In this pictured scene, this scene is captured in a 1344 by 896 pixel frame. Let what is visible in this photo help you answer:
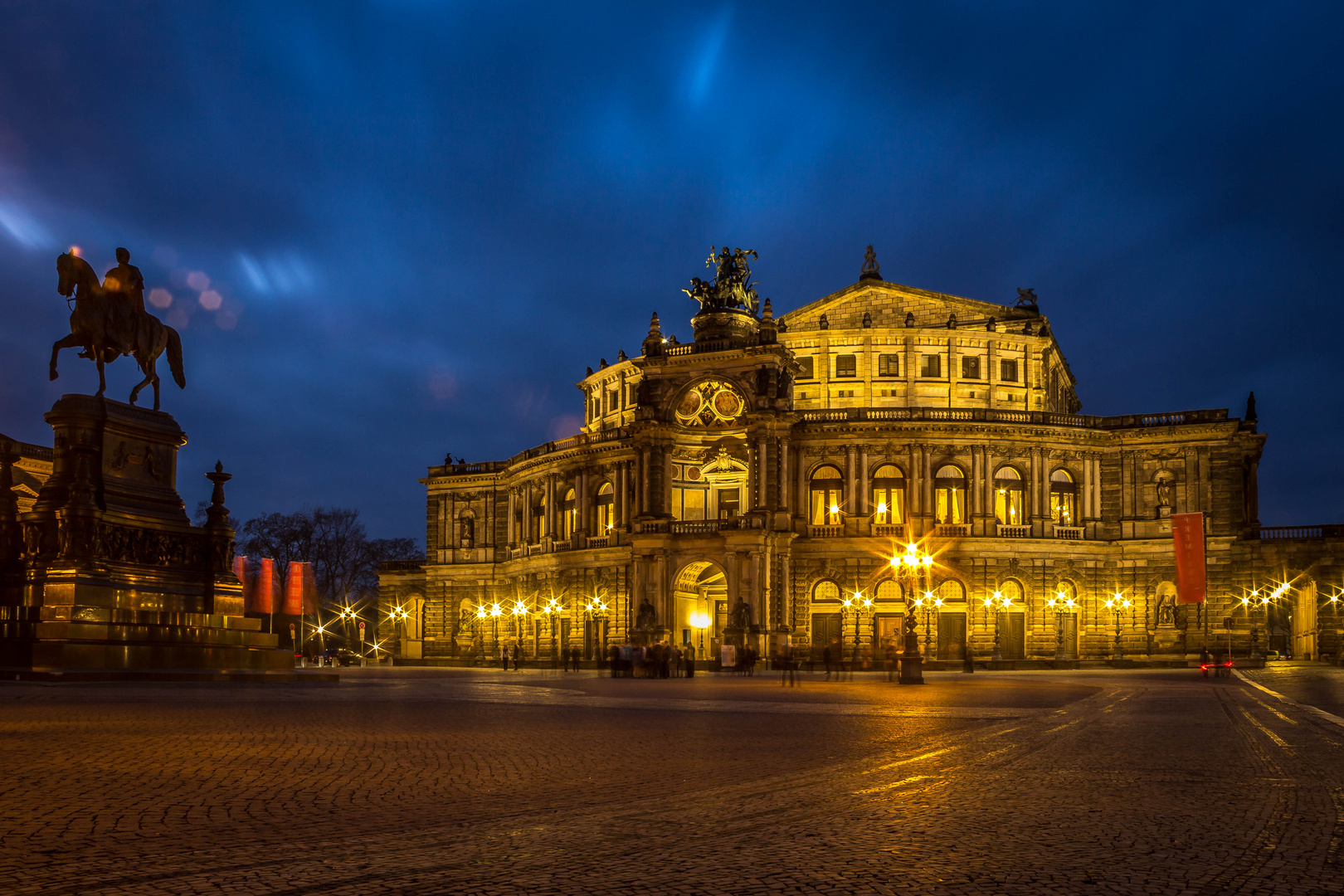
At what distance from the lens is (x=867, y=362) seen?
266 ft

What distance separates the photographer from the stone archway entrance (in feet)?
230

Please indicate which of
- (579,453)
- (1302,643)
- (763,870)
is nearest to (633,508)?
(579,453)

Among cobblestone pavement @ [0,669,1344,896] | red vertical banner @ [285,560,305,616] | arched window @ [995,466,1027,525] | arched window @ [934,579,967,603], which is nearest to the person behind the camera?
cobblestone pavement @ [0,669,1344,896]

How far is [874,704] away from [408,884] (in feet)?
68.1

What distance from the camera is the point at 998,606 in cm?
6894

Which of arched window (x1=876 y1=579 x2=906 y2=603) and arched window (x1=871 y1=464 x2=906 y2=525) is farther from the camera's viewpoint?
arched window (x1=871 y1=464 x2=906 y2=525)

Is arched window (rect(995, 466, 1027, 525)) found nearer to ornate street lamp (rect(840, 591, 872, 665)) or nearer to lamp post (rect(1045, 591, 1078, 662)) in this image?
lamp post (rect(1045, 591, 1078, 662))

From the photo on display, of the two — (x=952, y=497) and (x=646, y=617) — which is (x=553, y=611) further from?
(x=952, y=497)

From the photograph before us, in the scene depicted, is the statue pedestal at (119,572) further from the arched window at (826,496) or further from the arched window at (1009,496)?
the arched window at (1009,496)

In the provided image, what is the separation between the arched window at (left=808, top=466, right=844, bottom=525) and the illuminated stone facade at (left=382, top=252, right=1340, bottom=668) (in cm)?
11

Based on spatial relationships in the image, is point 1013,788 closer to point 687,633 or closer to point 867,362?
point 687,633

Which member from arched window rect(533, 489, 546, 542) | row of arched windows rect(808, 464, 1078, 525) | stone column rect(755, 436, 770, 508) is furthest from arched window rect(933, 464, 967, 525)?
arched window rect(533, 489, 546, 542)

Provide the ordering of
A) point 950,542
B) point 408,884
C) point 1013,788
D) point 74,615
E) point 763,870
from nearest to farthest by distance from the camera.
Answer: point 408,884, point 763,870, point 1013,788, point 74,615, point 950,542

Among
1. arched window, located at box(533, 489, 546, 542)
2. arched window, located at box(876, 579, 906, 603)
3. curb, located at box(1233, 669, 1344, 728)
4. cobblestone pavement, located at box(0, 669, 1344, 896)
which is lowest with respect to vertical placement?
curb, located at box(1233, 669, 1344, 728)
